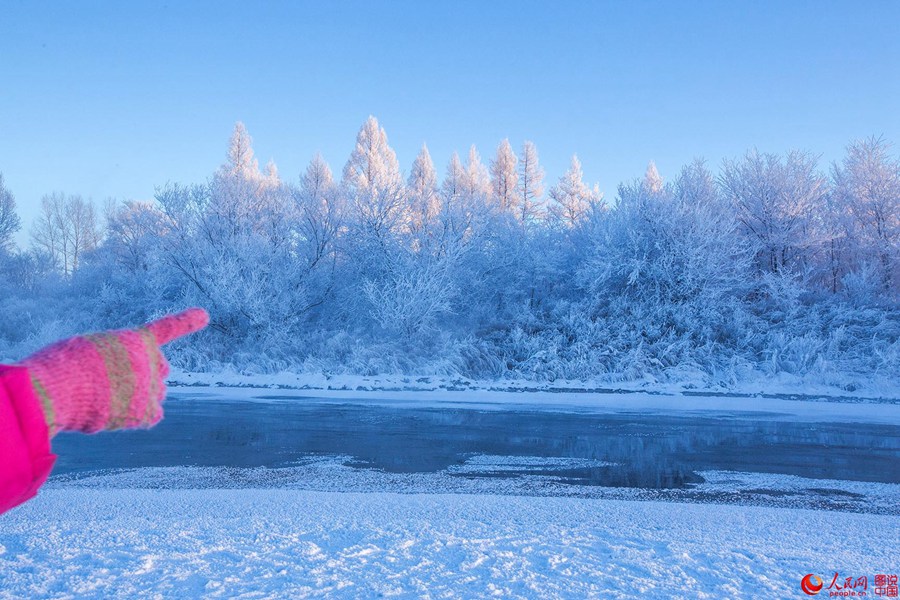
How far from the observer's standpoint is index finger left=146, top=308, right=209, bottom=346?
136 cm

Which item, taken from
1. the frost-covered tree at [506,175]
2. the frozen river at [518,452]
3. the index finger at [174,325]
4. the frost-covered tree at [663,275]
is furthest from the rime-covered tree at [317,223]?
the index finger at [174,325]

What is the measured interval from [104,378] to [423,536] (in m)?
4.11

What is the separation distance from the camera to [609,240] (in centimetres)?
2484

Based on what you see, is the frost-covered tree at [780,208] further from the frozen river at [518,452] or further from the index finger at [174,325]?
the index finger at [174,325]

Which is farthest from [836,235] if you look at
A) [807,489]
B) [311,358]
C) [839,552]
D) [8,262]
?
[8,262]

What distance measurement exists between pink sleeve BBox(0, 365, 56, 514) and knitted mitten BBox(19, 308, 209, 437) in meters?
0.04

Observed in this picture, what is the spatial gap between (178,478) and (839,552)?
6.63m

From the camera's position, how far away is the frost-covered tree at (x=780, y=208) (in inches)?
1046

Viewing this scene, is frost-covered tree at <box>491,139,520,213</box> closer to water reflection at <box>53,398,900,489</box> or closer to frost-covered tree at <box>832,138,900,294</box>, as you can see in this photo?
frost-covered tree at <box>832,138,900,294</box>

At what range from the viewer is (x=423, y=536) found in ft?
16.4

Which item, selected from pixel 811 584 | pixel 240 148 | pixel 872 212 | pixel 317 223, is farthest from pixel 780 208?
pixel 240 148

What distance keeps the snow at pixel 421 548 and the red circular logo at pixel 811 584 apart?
5 centimetres

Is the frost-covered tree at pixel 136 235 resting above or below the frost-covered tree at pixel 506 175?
below

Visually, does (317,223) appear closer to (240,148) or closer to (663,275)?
(663,275)
